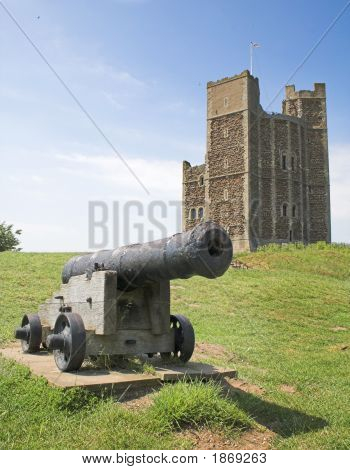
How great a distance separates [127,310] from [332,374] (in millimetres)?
3531

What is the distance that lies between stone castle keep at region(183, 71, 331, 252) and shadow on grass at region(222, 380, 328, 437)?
30043 millimetres

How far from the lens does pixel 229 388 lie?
5.48 metres

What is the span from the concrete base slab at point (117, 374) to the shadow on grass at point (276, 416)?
457mm

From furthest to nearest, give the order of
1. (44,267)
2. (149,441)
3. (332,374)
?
(44,267) < (332,374) < (149,441)

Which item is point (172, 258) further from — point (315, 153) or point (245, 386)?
point (315, 153)

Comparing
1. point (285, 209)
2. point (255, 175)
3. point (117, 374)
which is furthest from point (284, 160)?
point (117, 374)

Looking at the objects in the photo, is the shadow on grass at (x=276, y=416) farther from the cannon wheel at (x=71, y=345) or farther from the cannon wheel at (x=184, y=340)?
the cannon wheel at (x=71, y=345)

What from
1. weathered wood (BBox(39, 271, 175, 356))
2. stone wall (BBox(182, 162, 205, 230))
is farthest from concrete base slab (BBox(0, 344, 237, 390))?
stone wall (BBox(182, 162, 205, 230))

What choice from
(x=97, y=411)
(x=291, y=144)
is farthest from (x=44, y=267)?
(x=291, y=144)

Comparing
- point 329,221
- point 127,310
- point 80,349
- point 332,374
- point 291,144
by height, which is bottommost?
point 332,374

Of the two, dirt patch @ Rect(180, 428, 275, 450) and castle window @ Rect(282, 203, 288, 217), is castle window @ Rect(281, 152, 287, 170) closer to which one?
castle window @ Rect(282, 203, 288, 217)

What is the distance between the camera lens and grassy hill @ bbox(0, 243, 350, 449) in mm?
4188

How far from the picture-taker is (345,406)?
→ 5.46 metres

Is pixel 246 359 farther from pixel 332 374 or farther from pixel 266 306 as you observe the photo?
pixel 266 306
